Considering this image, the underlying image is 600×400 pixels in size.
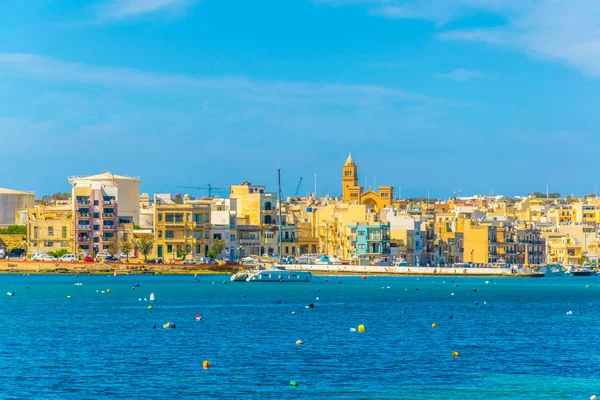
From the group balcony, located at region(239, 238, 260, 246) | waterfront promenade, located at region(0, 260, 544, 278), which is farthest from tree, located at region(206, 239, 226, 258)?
balcony, located at region(239, 238, 260, 246)

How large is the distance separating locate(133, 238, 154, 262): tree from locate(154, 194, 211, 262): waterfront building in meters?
0.70

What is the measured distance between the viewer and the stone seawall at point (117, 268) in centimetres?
15500

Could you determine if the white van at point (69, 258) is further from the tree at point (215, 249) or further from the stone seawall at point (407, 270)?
the stone seawall at point (407, 270)

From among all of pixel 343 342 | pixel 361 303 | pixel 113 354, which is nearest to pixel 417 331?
pixel 343 342

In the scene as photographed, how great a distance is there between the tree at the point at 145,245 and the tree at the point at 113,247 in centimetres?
292

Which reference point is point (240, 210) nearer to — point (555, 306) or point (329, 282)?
point (329, 282)

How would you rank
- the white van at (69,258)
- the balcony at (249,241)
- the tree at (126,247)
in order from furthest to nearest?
the balcony at (249,241)
the tree at (126,247)
the white van at (69,258)

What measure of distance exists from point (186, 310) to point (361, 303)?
1614 cm

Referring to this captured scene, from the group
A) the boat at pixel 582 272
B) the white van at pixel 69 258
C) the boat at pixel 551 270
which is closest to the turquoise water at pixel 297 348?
the white van at pixel 69 258

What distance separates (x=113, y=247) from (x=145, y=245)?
23.2ft

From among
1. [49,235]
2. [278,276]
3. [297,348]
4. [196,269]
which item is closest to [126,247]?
[49,235]

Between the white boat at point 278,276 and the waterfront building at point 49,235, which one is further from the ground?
the waterfront building at point 49,235

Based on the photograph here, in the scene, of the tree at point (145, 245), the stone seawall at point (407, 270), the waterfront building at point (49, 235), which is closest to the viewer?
the stone seawall at point (407, 270)

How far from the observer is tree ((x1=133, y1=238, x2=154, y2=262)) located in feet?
536
